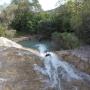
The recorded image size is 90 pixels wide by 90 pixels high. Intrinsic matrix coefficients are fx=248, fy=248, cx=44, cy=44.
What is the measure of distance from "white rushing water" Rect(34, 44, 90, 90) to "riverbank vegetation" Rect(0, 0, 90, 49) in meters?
2.80

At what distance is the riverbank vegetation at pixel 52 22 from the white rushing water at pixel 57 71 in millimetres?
2804

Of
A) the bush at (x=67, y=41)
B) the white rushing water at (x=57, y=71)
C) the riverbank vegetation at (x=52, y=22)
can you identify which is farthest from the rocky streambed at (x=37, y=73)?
the bush at (x=67, y=41)

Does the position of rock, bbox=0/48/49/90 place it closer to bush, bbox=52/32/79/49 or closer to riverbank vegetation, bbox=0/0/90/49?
riverbank vegetation, bbox=0/0/90/49

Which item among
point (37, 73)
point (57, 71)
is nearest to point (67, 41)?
point (57, 71)

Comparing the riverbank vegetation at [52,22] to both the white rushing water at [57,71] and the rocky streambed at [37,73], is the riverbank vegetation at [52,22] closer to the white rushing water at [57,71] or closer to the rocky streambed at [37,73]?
the white rushing water at [57,71]

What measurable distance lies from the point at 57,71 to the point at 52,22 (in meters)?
18.8

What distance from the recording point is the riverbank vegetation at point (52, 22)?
16516mm

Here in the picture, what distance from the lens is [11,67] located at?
1066cm

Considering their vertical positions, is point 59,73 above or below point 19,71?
below

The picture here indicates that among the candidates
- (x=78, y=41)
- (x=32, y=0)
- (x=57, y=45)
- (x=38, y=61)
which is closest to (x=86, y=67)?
(x=38, y=61)

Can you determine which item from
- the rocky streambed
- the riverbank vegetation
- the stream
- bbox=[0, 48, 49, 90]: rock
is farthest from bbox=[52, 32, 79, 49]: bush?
bbox=[0, 48, 49, 90]: rock

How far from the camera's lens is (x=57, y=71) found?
10.7 metres

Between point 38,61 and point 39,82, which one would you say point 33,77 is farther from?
point 38,61

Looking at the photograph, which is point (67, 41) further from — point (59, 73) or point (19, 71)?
point (19, 71)
